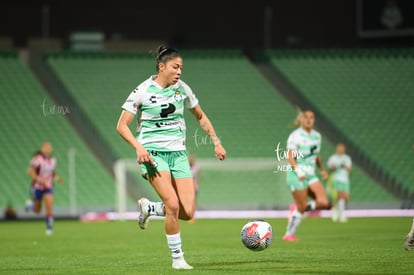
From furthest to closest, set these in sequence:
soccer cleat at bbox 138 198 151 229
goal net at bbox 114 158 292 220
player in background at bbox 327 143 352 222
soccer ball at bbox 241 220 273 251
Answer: goal net at bbox 114 158 292 220 < player in background at bbox 327 143 352 222 < soccer ball at bbox 241 220 273 251 < soccer cleat at bbox 138 198 151 229

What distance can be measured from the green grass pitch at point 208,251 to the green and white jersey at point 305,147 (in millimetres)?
1359

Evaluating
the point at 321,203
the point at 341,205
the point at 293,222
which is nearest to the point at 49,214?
the point at 293,222

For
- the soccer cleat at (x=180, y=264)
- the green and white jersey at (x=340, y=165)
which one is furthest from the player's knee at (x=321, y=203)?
the green and white jersey at (x=340, y=165)

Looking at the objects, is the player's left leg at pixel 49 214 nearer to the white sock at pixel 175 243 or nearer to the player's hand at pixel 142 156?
the white sock at pixel 175 243

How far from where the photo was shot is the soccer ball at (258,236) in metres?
11.8

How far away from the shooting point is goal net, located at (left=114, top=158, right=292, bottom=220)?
28.6 m

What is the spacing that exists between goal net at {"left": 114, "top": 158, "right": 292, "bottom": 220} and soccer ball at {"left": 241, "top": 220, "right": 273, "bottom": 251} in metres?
16.4

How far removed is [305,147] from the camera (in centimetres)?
1709

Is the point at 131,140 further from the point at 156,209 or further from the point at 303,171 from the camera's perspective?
the point at 303,171

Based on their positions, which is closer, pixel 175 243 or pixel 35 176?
pixel 175 243

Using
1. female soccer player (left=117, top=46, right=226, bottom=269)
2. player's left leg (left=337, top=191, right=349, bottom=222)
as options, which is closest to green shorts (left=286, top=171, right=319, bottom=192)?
female soccer player (left=117, top=46, right=226, bottom=269)

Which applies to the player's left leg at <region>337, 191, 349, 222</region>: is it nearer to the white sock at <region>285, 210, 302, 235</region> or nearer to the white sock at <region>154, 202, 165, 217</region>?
the white sock at <region>285, 210, 302, 235</region>

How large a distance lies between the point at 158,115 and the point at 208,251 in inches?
156

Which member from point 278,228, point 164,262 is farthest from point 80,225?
point 164,262
